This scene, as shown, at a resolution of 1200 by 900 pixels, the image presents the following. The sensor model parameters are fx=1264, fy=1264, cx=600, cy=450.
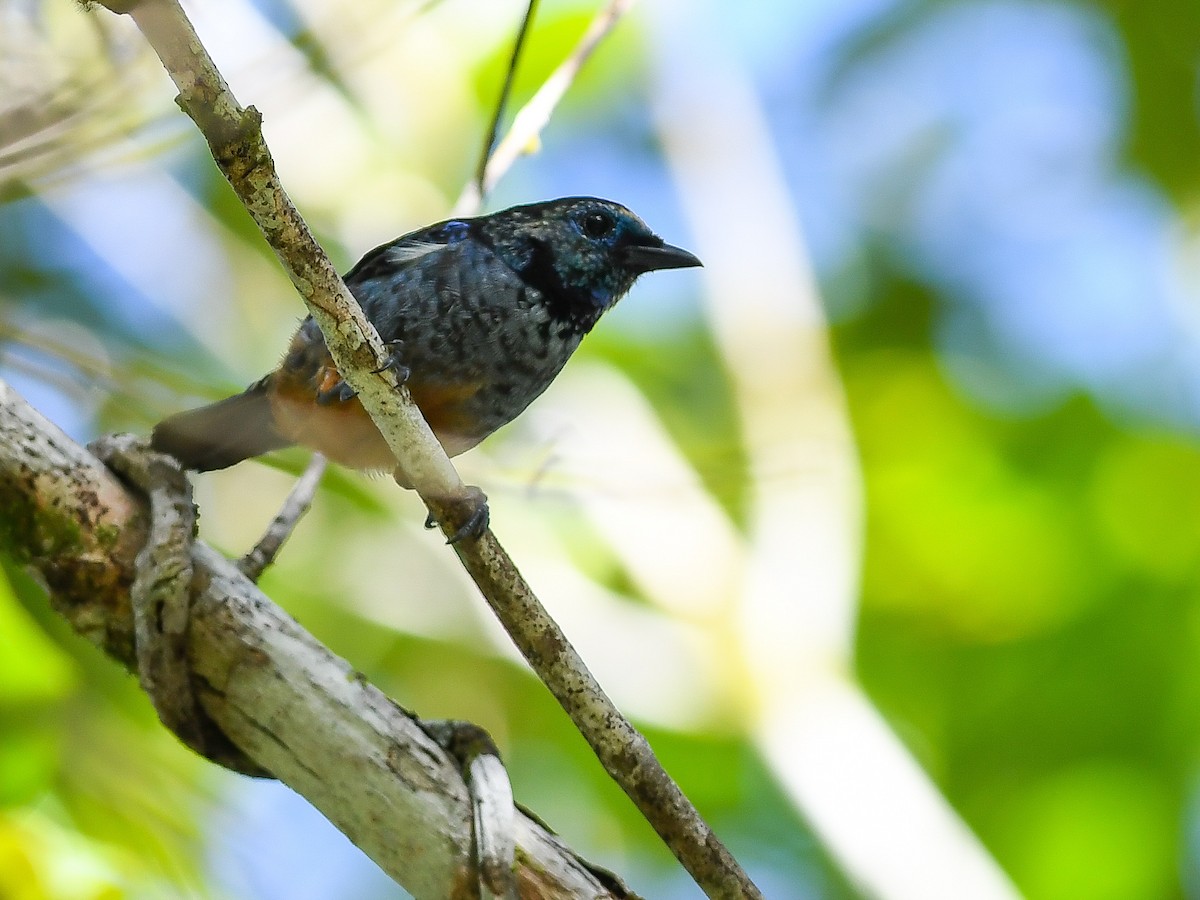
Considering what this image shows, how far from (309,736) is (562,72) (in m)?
1.87

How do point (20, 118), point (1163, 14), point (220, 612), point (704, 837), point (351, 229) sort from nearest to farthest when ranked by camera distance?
point (704, 837)
point (220, 612)
point (20, 118)
point (351, 229)
point (1163, 14)

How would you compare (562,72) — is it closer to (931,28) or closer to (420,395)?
(420,395)

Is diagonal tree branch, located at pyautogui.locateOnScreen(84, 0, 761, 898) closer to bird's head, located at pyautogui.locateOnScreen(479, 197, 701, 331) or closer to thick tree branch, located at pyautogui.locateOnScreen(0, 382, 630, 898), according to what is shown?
thick tree branch, located at pyautogui.locateOnScreen(0, 382, 630, 898)

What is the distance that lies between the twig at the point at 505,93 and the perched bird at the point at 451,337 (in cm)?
40

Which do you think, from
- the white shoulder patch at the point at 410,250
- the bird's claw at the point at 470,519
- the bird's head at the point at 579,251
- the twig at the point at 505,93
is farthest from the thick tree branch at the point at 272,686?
the bird's head at the point at 579,251

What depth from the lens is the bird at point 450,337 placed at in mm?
3268

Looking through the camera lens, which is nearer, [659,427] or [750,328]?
[750,328]

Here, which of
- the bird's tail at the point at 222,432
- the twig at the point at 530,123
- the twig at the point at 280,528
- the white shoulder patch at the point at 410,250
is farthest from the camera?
the white shoulder patch at the point at 410,250

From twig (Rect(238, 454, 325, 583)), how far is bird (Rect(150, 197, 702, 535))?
305 mm

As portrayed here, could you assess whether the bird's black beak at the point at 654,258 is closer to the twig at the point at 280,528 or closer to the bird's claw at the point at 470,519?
the twig at the point at 280,528

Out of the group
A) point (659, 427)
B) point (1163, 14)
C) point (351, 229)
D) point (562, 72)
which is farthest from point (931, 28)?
point (562, 72)

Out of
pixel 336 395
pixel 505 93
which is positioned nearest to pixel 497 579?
pixel 505 93

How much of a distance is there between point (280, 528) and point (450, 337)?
32.8 inches

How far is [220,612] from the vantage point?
209cm
